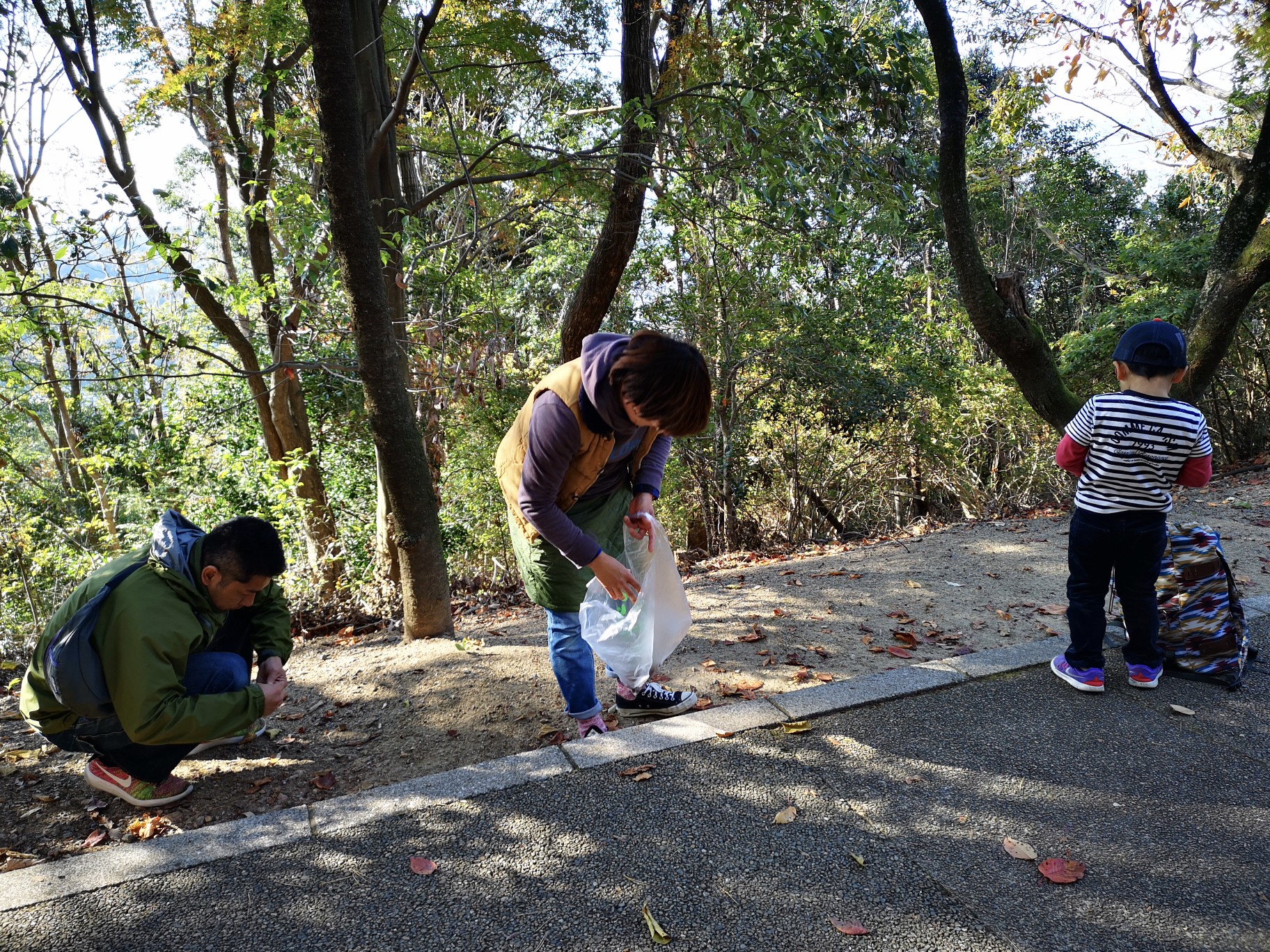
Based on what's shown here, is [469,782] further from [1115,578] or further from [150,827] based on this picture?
[1115,578]

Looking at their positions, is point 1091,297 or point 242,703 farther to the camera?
point 1091,297

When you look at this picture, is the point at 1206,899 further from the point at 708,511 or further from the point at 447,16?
the point at 447,16

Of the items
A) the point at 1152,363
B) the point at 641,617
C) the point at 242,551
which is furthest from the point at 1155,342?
the point at 242,551

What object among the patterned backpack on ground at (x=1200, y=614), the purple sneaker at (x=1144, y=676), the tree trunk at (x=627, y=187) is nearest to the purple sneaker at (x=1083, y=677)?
the purple sneaker at (x=1144, y=676)

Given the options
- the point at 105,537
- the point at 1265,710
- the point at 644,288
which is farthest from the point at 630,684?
the point at 105,537

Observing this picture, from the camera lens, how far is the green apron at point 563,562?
111 inches

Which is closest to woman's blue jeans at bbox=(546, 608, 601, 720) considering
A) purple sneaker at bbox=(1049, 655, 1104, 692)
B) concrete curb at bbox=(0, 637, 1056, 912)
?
concrete curb at bbox=(0, 637, 1056, 912)

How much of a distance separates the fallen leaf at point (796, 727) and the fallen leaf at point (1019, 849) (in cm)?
85

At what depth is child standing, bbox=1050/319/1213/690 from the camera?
9.96ft

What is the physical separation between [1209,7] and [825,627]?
8.34 meters

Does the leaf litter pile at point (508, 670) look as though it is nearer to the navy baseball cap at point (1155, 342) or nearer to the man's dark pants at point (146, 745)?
the man's dark pants at point (146, 745)

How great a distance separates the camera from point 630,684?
3059 millimetres

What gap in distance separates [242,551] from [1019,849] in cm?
261

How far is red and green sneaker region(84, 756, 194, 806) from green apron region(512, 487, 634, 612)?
56.8 inches
